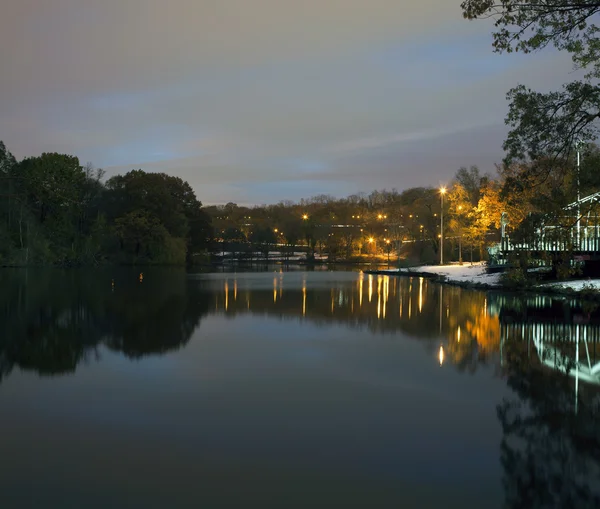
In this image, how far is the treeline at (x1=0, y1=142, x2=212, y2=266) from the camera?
65438 mm

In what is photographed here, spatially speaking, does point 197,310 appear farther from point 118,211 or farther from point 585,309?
point 118,211

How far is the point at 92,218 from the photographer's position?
83.8 meters

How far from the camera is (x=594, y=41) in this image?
11.9m

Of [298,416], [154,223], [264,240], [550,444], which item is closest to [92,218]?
[154,223]

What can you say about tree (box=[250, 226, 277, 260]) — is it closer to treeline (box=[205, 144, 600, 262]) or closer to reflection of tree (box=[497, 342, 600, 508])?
treeline (box=[205, 144, 600, 262])

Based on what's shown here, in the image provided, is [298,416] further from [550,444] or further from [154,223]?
[154,223]

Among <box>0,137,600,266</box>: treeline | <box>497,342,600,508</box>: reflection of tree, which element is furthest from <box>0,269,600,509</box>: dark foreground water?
<box>0,137,600,266</box>: treeline

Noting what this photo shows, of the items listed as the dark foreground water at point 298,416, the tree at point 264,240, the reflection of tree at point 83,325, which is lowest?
the dark foreground water at point 298,416

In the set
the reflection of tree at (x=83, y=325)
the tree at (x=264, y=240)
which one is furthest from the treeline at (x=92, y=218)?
the reflection of tree at (x=83, y=325)

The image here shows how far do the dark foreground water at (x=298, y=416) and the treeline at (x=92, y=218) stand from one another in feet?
176

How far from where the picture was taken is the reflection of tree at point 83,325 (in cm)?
1217

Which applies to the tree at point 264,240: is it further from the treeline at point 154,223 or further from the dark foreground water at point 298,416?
the dark foreground water at point 298,416

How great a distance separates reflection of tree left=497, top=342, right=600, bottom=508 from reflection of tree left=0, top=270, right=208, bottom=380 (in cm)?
733

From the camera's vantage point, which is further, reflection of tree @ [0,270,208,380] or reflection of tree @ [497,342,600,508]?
reflection of tree @ [0,270,208,380]
